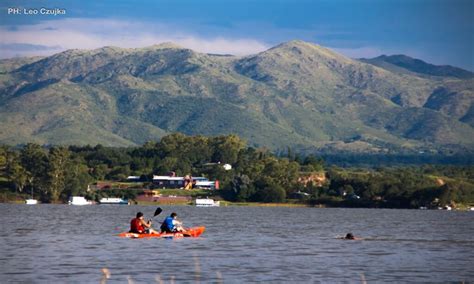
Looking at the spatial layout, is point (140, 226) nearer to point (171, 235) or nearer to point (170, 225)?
point (170, 225)

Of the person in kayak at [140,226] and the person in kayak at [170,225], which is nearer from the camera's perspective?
the person in kayak at [140,226]

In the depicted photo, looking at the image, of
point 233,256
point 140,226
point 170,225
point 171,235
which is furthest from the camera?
point 170,225

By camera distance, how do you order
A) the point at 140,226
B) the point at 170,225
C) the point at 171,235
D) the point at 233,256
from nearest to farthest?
1. the point at 233,256
2. the point at 140,226
3. the point at 171,235
4. the point at 170,225

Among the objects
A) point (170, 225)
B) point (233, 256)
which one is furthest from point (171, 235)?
point (233, 256)

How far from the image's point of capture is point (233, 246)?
82625 millimetres

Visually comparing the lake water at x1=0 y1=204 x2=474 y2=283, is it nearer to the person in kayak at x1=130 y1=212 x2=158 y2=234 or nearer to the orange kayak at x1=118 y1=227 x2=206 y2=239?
the orange kayak at x1=118 y1=227 x2=206 y2=239

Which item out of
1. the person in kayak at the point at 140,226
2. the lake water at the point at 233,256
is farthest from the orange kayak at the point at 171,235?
the lake water at the point at 233,256

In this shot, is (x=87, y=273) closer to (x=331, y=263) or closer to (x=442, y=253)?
(x=331, y=263)

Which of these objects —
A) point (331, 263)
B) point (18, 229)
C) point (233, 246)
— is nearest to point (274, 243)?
point (233, 246)

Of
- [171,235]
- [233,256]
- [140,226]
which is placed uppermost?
[140,226]

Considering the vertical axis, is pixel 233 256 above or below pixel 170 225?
below

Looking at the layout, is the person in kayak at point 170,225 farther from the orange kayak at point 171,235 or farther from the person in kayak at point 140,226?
the person in kayak at point 140,226

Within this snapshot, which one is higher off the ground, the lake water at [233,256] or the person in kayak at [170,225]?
the person in kayak at [170,225]

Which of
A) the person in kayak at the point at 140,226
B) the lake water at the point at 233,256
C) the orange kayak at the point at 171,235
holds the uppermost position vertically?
the person in kayak at the point at 140,226
